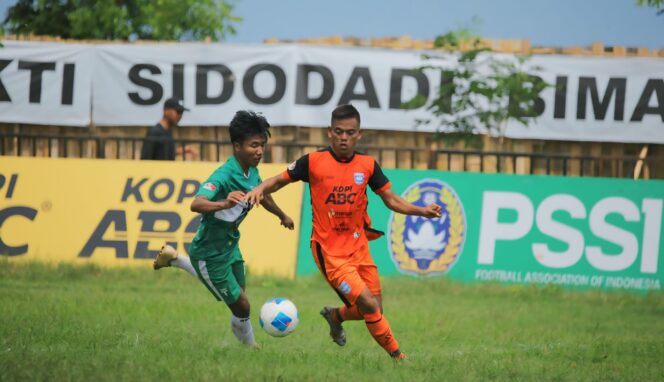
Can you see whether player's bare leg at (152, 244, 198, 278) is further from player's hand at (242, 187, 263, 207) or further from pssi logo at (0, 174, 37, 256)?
pssi logo at (0, 174, 37, 256)

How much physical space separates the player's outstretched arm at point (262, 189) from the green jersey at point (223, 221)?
0.89ft

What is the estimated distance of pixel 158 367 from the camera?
805 cm

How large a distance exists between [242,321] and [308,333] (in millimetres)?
1918

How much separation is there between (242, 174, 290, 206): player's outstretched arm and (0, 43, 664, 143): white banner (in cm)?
1032

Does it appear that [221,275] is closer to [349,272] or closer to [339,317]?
[339,317]

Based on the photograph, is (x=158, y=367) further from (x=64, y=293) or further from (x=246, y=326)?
(x=64, y=293)

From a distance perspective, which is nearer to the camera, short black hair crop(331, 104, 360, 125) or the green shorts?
short black hair crop(331, 104, 360, 125)

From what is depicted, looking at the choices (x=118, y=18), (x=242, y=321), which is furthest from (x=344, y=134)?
(x=118, y=18)

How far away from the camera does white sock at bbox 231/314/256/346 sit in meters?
9.96

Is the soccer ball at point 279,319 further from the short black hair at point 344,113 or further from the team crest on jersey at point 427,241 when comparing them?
the team crest on jersey at point 427,241

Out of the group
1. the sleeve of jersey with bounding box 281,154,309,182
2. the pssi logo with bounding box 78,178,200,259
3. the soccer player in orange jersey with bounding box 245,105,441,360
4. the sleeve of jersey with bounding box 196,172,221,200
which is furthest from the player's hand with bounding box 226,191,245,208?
the pssi logo with bounding box 78,178,200,259

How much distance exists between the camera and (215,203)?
9133 millimetres

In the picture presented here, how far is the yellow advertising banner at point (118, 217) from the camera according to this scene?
15922 millimetres

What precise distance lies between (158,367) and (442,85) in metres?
12.0
